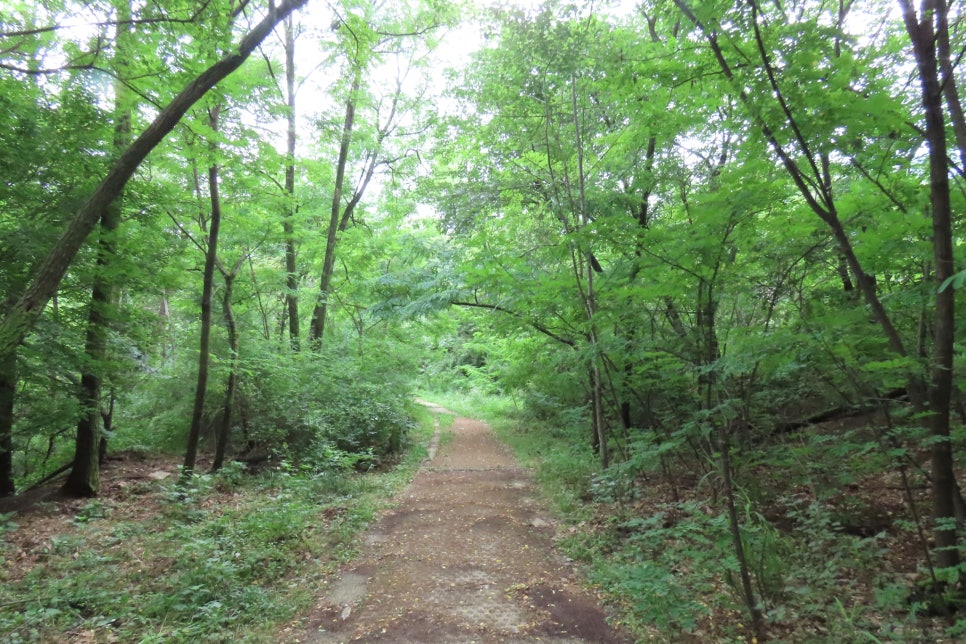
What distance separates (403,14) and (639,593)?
13.6 m

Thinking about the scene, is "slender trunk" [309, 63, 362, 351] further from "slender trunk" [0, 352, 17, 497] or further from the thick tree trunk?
the thick tree trunk

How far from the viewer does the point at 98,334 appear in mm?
7305

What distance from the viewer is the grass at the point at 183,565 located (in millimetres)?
3986

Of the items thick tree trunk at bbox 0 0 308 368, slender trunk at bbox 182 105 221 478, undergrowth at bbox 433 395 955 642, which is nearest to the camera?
undergrowth at bbox 433 395 955 642

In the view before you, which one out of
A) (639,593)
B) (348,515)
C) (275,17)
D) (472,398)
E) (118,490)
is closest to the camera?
(639,593)

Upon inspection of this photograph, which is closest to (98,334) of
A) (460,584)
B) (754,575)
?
(460,584)

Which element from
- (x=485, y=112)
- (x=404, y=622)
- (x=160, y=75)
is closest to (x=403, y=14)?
(x=485, y=112)

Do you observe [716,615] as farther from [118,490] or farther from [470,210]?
[118,490]

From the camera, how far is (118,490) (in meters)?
8.41

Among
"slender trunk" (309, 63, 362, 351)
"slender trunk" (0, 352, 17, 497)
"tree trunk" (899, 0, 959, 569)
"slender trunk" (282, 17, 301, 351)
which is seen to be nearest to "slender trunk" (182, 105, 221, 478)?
"slender trunk" (0, 352, 17, 497)

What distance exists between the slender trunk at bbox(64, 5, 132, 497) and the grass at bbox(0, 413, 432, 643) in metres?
0.75

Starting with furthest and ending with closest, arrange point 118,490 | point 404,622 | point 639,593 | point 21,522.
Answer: point 118,490
point 21,522
point 404,622
point 639,593

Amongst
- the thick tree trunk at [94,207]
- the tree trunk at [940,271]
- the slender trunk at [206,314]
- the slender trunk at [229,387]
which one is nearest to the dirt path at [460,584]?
the tree trunk at [940,271]

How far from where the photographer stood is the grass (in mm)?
3986
